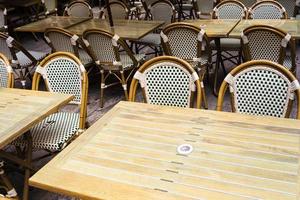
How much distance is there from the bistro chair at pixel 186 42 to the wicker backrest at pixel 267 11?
0.84m

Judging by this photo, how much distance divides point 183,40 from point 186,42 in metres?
0.03

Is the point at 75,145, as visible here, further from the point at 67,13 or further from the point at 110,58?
the point at 67,13

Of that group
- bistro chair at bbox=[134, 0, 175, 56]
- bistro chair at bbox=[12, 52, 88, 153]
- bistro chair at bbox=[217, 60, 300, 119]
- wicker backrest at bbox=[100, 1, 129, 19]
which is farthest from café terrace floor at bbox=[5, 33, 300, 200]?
bistro chair at bbox=[217, 60, 300, 119]

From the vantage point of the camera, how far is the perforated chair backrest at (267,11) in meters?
3.70

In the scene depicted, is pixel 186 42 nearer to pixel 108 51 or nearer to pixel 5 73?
pixel 108 51

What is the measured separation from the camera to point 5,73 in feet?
8.66

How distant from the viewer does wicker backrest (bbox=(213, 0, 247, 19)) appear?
4.03 meters

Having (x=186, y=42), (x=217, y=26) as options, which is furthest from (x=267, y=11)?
(x=186, y=42)

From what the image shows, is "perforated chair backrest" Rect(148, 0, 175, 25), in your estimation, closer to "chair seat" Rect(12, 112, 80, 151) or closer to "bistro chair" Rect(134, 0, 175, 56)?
"bistro chair" Rect(134, 0, 175, 56)

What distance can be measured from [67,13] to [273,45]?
3.26 metres

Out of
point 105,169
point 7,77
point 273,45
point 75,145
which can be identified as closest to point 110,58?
point 7,77

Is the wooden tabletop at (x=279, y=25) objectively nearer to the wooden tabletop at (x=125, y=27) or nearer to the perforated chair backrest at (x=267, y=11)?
the perforated chair backrest at (x=267, y=11)

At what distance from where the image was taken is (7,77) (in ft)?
8.43

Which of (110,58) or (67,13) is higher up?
(67,13)
